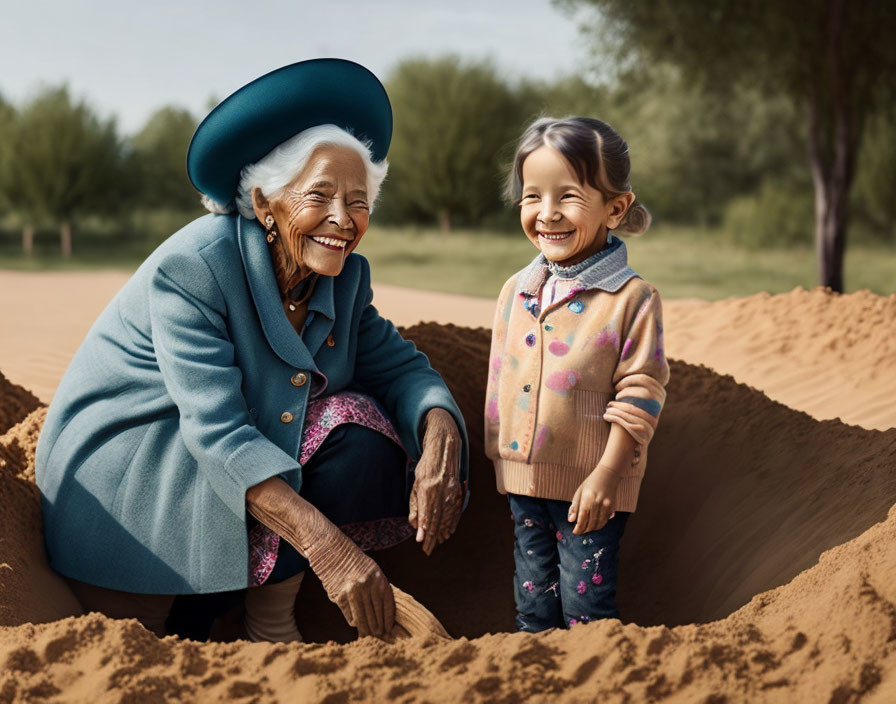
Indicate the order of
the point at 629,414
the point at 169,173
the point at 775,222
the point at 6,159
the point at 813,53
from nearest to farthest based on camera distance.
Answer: the point at 629,414 → the point at 813,53 → the point at 6,159 → the point at 775,222 → the point at 169,173

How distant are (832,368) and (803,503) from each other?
3328mm

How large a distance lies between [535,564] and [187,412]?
1.11 metres

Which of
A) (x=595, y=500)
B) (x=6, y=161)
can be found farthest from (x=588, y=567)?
(x=6, y=161)

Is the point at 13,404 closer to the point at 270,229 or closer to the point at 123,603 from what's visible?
the point at 123,603

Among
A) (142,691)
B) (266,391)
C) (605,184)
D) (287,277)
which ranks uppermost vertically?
(605,184)

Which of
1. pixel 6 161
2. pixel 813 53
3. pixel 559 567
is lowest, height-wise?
pixel 559 567

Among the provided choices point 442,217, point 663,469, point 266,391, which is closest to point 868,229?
point 442,217

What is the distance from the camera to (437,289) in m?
16.5

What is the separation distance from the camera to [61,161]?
22438 millimetres

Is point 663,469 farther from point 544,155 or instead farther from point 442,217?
point 442,217

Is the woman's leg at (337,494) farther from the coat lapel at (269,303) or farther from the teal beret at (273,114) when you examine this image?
the teal beret at (273,114)

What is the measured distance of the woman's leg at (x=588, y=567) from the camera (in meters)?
2.77

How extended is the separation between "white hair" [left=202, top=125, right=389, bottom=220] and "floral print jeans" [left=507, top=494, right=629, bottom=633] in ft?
3.50

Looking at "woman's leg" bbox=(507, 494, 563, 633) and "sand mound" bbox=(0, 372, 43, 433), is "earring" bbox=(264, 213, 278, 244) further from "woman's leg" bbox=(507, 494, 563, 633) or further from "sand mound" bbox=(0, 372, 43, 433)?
"sand mound" bbox=(0, 372, 43, 433)
